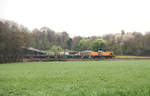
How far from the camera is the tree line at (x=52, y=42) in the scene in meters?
41.4

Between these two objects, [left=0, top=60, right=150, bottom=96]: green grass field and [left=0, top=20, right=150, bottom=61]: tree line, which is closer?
[left=0, top=60, right=150, bottom=96]: green grass field

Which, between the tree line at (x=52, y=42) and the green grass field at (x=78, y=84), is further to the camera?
the tree line at (x=52, y=42)

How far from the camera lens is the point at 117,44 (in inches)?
3054

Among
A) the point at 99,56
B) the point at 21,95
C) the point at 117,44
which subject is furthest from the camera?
the point at 117,44

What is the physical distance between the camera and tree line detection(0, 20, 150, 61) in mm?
41438

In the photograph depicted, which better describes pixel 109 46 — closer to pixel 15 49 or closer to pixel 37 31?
pixel 37 31

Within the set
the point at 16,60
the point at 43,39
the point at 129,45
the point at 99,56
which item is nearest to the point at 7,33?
the point at 16,60

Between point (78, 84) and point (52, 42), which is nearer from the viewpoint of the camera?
point (78, 84)

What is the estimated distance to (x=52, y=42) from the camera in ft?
315

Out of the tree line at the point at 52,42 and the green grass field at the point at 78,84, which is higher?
the tree line at the point at 52,42

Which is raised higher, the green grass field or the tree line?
the tree line

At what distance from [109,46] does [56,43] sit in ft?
108

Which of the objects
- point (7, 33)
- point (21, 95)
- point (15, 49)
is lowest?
point (21, 95)

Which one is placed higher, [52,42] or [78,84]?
[52,42]
